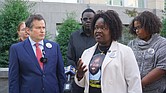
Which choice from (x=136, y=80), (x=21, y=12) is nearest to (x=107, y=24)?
(x=136, y=80)

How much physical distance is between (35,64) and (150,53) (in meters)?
1.49

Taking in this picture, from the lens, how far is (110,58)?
368cm

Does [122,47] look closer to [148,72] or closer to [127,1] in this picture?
[148,72]

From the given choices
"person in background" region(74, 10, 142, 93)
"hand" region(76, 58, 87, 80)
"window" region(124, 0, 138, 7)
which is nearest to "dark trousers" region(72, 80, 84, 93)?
"person in background" region(74, 10, 142, 93)

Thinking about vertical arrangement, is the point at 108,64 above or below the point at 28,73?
above

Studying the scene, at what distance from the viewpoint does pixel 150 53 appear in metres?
4.16

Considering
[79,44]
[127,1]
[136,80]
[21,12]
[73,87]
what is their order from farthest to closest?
[127,1], [21,12], [79,44], [73,87], [136,80]

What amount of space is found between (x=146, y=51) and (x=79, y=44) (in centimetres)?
131

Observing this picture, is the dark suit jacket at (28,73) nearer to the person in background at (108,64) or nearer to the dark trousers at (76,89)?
the dark trousers at (76,89)

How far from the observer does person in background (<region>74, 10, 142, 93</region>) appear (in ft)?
11.9

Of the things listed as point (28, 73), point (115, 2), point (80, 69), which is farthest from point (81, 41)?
point (115, 2)

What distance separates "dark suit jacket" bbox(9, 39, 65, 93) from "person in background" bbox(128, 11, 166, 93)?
1183 mm

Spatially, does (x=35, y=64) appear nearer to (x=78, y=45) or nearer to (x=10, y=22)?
(x=78, y=45)

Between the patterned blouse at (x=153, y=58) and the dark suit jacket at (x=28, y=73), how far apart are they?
1228mm
